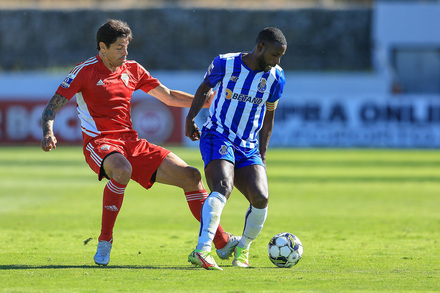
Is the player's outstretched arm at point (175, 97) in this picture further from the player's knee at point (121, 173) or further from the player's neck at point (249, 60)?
the player's knee at point (121, 173)

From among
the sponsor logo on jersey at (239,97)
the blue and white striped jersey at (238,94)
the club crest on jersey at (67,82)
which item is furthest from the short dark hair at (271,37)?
the club crest on jersey at (67,82)

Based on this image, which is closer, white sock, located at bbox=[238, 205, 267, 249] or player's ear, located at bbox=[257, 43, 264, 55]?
player's ear, located at bbox=[257, 43, 264, 55]

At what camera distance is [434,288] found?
17.6 feet

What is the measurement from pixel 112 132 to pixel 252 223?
1471 mm

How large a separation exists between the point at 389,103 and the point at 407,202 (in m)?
14.8

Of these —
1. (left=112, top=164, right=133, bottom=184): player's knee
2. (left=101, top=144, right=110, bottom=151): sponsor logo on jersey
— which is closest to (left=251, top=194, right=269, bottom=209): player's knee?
(left=112, top=164, right=133, bottom=184): player's knee

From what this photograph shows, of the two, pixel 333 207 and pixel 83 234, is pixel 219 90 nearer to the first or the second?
pixel 83 234

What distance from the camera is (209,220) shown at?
19.9 ft

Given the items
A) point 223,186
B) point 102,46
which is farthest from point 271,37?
point 102,46

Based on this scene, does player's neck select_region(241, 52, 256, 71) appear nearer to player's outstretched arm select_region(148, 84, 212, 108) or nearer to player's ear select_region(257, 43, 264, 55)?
player's ear select_region(257, 43, 264, 55)

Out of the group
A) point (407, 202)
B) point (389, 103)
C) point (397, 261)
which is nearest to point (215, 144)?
point (397, 261)

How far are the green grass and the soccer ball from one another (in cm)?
10

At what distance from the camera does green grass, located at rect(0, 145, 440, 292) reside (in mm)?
5605

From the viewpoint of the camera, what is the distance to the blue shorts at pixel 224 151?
20.9 ft
